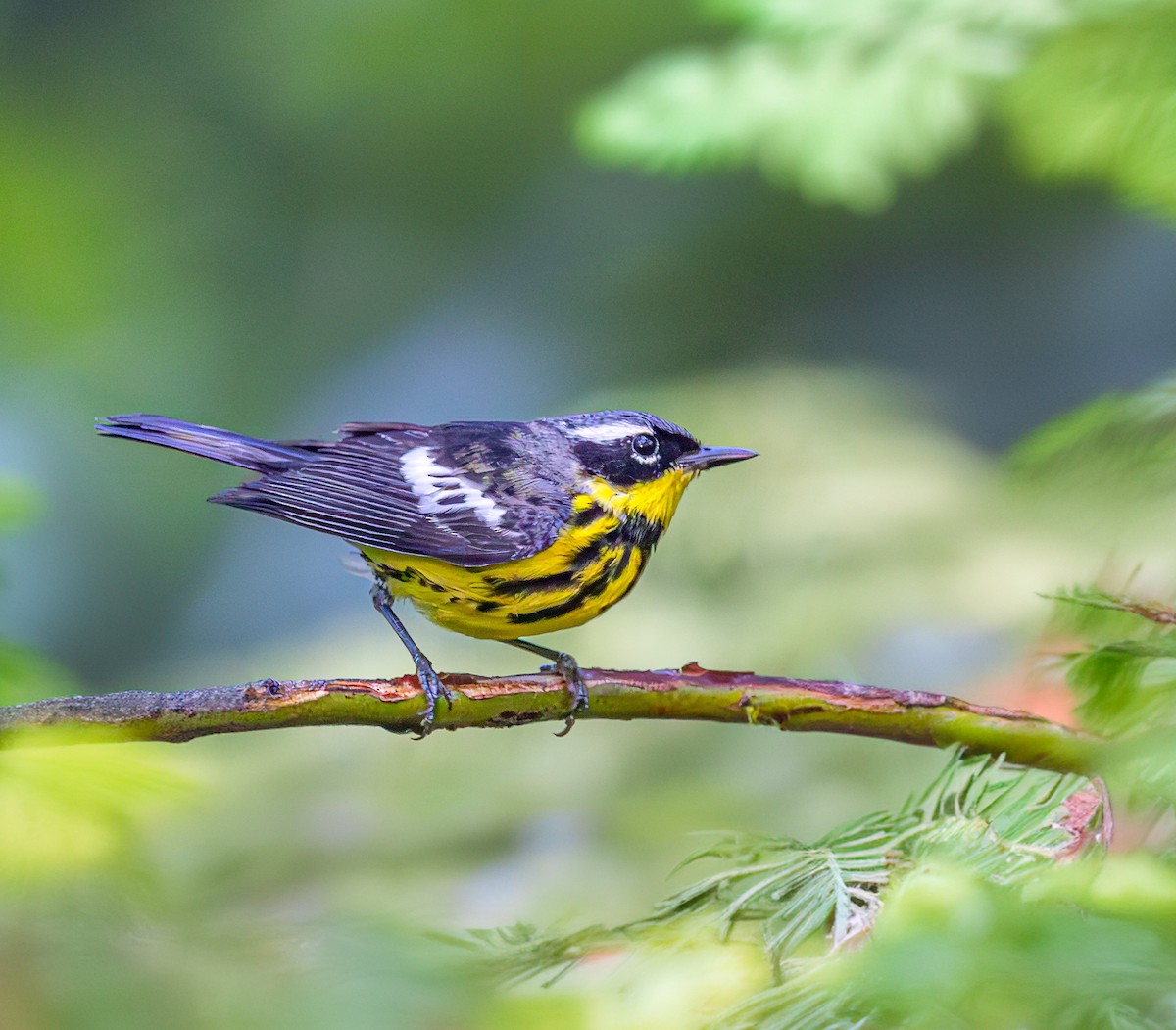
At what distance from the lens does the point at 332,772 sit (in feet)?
17.8

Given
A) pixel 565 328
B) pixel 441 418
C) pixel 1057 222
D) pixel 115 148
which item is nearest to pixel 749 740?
pixel 441 418

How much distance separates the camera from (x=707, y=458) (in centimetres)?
295

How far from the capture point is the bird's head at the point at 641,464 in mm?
2928

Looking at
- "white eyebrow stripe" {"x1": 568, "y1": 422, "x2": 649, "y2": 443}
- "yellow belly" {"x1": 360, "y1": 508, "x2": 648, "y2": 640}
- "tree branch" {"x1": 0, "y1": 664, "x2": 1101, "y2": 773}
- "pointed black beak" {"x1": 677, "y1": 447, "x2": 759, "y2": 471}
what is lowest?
"tree branch" {"x1": 0, "y1": 664, "x2": 1101, "y2": 773}

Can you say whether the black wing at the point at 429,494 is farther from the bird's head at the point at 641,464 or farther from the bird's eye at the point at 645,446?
the bird's eye at the point at 645,446

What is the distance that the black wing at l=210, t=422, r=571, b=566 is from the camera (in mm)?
2740

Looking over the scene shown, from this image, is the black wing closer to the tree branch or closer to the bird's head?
the bird's head

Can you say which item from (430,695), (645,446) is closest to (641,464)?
(645,446)

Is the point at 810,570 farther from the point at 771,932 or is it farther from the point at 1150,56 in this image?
the point at 771,932

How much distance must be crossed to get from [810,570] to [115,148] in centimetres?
514

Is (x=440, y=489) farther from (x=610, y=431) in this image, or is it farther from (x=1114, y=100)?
(x=1114, y=100)

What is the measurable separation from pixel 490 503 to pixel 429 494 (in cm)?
19

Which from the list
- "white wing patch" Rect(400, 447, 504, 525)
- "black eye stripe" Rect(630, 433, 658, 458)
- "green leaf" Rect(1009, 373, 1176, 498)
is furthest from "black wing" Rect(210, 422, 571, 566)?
"green leaf" Rect(1009, 373, 1176, 498)

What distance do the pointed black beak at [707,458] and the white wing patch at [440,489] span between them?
0.51 metres
